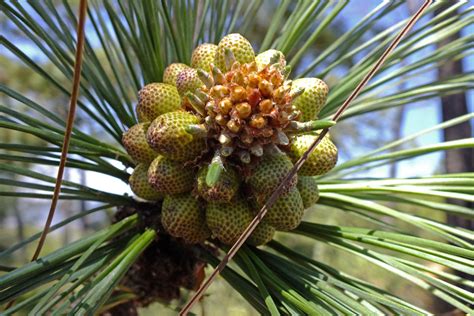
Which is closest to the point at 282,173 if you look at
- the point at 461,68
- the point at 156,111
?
the point at 156,111

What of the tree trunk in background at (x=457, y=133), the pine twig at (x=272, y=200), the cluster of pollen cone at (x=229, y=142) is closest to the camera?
the pine twig at (x=272, y=200)

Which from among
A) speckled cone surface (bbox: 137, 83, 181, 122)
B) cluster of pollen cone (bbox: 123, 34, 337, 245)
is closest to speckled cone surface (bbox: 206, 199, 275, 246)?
cluster of pollen cone (bbox: 123, 34, 337, 245)

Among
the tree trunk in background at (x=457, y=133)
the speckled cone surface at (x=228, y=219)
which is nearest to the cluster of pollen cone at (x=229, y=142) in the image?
the speckled cone surface at (x=228, y=219)

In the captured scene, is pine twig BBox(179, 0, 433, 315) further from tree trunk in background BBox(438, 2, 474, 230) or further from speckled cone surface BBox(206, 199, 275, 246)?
tree trunk in background BBox(438, 2, 474, 230)

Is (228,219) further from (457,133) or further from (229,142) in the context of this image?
(457,133)

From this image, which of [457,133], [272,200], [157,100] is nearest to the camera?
[272,200]

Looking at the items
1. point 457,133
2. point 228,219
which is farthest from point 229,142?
point 457,133

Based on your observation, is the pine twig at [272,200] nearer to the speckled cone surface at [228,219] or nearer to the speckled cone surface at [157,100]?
the speckled cone surface at [228,219]

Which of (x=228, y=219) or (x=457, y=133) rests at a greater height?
(x=457, y=133)
